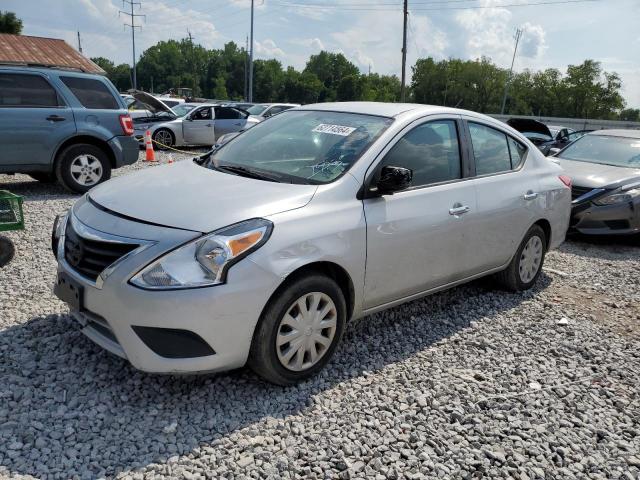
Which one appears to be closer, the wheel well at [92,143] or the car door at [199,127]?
the wheel well at [92,143]

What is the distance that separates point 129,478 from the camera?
2.49m

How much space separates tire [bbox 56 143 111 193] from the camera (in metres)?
8.31

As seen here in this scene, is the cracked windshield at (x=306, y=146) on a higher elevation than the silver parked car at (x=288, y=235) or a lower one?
higher

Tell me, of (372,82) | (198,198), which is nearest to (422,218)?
(198,198)

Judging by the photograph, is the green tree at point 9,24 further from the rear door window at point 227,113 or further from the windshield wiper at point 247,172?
the windshield wiper at point 247,172

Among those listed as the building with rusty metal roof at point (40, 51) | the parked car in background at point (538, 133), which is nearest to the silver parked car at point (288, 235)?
the parked car in background at point (538, 133)

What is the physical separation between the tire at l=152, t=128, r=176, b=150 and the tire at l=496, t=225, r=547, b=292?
12574 millimetres

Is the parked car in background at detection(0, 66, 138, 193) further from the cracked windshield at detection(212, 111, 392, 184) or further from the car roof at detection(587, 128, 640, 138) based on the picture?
the car roof at detection(587, 128, 640, 138)

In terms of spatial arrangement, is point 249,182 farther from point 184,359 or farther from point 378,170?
point 184,359

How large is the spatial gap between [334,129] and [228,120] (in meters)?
13.4

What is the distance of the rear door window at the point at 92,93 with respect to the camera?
8469 millimetres

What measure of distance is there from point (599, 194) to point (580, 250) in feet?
2.58

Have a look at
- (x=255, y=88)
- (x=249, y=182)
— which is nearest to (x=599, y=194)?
(x=249, y=182)

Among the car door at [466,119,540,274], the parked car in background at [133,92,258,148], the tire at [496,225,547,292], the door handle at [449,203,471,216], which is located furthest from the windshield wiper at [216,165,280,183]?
the parked car in background at [133,92,258,148]
